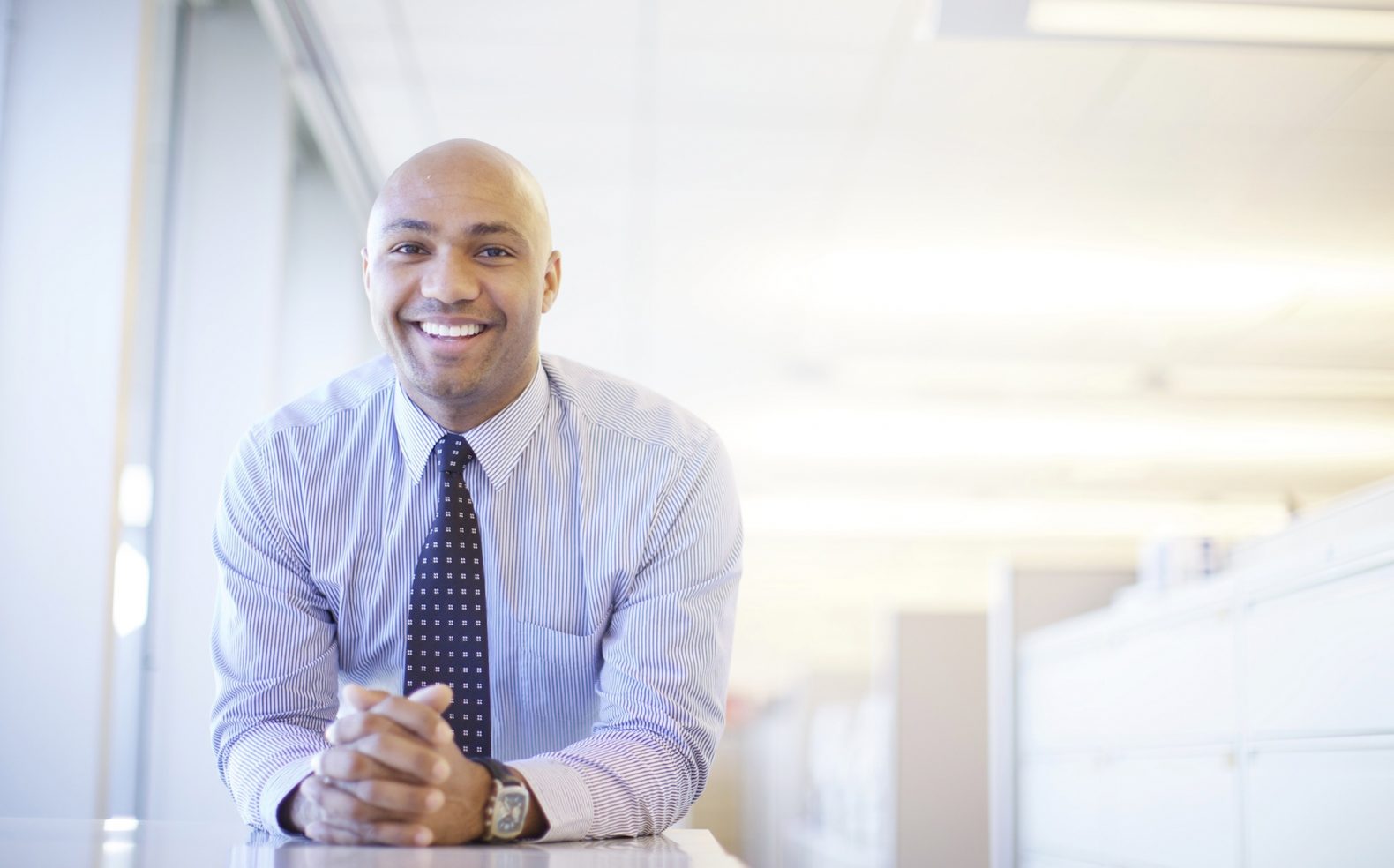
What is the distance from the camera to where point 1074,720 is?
12.1ft

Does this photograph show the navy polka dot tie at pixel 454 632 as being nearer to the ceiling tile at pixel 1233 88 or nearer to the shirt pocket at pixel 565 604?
the shirt pocket at pixel 565 604

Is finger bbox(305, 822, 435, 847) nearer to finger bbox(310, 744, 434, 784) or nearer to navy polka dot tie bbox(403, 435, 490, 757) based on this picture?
finger bbox(310, 744, 434, 784)

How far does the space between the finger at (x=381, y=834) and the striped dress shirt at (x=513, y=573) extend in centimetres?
29

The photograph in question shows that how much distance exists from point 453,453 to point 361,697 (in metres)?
0.44

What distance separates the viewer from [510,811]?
116cm

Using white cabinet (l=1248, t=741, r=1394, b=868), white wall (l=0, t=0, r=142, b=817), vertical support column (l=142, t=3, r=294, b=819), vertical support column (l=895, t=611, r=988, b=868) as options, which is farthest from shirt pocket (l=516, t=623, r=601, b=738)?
vertical support column (l=895, t=611, r=988, b=868)

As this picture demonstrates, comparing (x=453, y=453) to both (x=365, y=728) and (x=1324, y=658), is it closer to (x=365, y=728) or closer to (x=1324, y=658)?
(x=365, y=728)

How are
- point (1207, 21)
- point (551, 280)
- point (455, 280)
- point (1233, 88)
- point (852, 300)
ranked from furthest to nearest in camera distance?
point (852, 300) → point (1233, 88) → point (1207, 21) → point (551, 280) → point (455, 280)

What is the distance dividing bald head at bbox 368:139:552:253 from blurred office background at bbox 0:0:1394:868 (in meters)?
1.14

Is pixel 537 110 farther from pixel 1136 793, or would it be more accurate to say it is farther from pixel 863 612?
pixel 863 612

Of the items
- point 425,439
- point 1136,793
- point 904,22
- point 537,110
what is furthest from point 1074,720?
point 425,439

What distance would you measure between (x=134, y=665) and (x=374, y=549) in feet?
6.60

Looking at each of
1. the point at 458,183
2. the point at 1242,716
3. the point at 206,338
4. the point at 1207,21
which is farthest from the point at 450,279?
the point at 206,338

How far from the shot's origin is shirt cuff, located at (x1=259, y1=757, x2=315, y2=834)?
1210 millimetres
